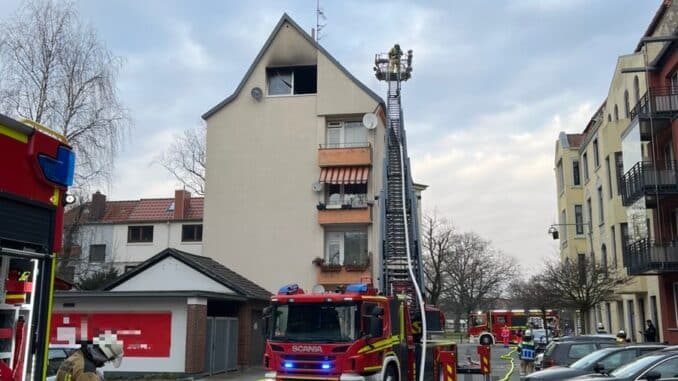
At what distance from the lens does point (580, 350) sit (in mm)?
16891

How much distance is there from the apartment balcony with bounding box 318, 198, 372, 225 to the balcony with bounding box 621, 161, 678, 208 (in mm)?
12648

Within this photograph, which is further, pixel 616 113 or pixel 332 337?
pixel 616 113

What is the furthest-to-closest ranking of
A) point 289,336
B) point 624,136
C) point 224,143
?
point 224,143, point 624,136, point 289,336

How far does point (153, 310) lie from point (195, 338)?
6.30 ft

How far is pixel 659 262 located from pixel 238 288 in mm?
15664

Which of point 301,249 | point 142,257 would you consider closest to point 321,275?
point 301,249

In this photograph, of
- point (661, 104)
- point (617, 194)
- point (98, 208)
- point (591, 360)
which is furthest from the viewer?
point (98, 208)

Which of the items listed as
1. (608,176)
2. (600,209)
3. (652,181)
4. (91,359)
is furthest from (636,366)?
(600,209)

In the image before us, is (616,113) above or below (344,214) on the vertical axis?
above

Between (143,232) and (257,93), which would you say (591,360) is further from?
(143,232)

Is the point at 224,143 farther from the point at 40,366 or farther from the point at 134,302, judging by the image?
the point at 40,366

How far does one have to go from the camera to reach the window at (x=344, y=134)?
3500 centimetres

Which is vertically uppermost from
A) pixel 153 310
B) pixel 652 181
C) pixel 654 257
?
pixel 652 181

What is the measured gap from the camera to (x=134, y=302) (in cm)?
2286
